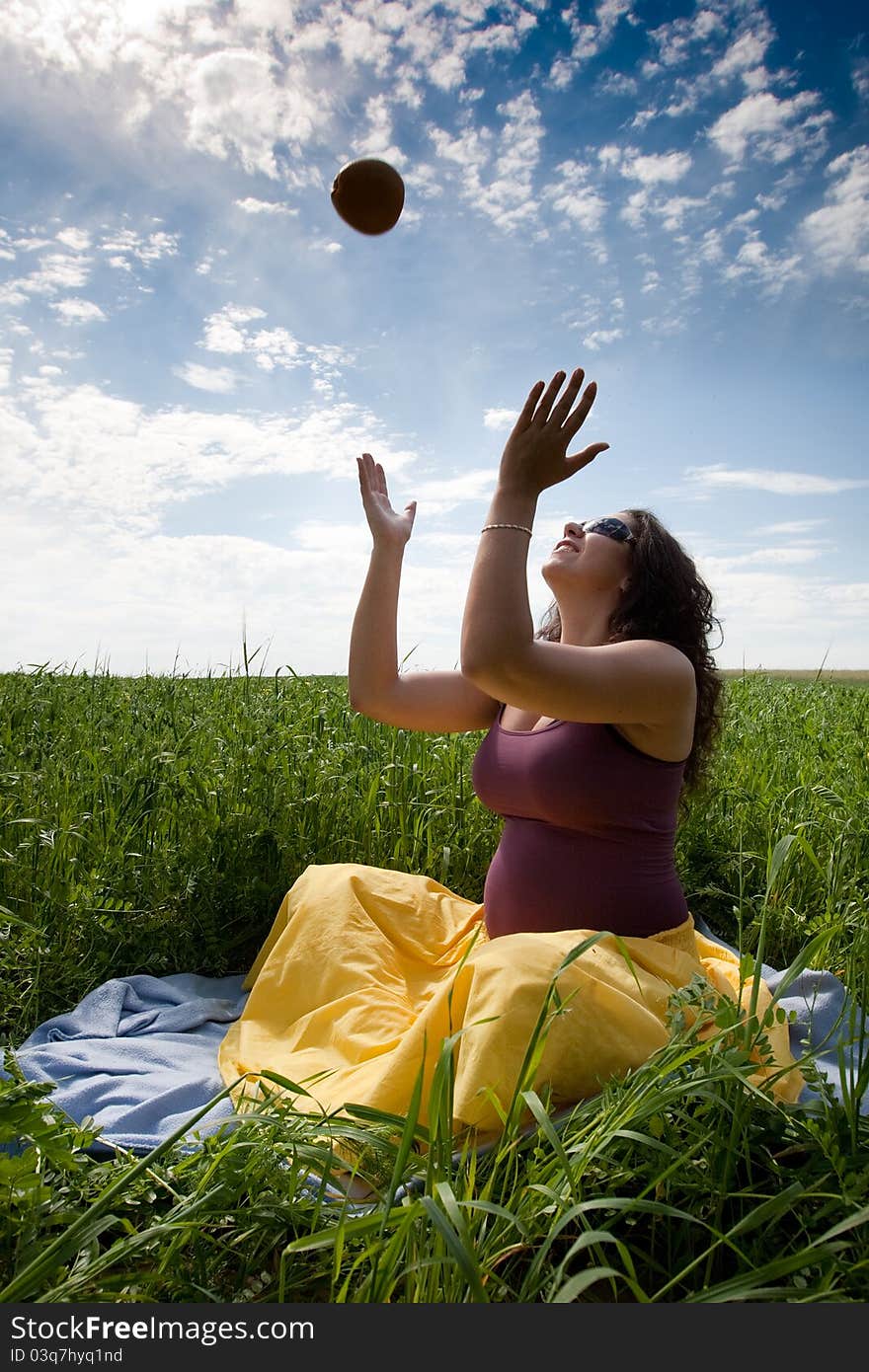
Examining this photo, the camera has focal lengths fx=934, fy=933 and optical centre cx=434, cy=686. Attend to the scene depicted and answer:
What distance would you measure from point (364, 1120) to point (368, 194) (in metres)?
3.00

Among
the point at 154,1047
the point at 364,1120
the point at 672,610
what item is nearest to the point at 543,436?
the point at 672,610

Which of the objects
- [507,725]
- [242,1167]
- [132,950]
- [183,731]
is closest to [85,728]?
[183,731]

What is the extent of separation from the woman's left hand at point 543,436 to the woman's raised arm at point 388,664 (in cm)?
99

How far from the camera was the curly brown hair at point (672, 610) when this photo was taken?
2838mm

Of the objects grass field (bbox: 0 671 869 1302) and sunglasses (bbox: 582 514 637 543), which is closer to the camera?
grass field (bbox: 0 671 869 1302)

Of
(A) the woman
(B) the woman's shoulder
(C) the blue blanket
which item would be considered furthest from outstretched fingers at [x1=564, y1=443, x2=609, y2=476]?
(C) the blue blanket

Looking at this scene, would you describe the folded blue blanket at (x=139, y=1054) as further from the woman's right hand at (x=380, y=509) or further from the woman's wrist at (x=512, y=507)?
the woman's right hand at (x=380, y=509)

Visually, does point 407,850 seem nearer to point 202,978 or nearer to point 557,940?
point 202,978

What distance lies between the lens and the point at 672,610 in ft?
9.41

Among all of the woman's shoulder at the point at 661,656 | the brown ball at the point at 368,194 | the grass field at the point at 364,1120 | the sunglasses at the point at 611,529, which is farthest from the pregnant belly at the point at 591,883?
the brown ball at the point at 368,194

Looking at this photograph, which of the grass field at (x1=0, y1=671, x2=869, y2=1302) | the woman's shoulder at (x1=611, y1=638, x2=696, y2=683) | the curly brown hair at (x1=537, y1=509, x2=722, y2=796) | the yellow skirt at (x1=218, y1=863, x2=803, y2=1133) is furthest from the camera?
the curly brown hair at (x1=537, y1=509, x2=722, y2=796)

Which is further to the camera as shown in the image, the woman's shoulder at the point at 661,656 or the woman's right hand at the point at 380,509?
the woman's right hand at the point at 380,509

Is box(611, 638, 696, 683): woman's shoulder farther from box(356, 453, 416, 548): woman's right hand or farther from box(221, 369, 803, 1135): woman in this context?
box(356, 453, 416, 548): woman's right hand

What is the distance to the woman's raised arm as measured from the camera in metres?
3.19
